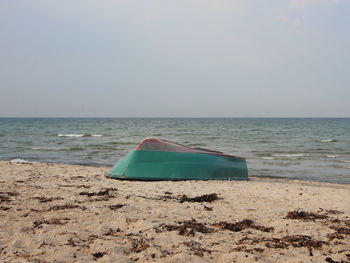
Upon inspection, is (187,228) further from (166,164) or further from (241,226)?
(166,164)

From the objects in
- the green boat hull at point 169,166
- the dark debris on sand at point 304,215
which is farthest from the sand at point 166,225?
the green boat hull at point 169,166

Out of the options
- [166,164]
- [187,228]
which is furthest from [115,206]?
[166,164]

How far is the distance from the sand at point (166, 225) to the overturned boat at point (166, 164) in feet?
3.99

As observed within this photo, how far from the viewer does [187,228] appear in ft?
14.2

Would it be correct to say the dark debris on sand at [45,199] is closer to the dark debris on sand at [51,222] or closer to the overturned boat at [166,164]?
the dark debris on sand at [51,222]

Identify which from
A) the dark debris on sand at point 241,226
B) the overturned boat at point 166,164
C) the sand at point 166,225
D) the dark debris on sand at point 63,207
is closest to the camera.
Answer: the sand at point 166,225

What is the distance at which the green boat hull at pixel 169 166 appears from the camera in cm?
816

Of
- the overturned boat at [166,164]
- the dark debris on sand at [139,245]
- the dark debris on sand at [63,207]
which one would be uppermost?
the overturned boat at [166,164]

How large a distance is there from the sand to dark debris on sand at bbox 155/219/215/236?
0.01 metres

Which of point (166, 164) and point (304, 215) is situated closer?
point (304, 215)

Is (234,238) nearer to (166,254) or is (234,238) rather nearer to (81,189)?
(166,254)

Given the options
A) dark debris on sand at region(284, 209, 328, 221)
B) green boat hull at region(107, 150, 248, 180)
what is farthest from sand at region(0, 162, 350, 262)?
green boat hull at region(107, 150, 248, 180)

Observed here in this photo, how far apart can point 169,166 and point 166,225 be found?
3851 mm

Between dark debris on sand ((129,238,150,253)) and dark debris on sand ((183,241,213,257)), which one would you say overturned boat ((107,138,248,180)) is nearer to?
dark debris on sand ((129,238,150,253))
